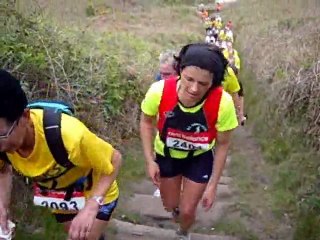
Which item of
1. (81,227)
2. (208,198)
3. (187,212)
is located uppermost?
(81,227)

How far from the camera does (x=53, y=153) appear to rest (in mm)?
2588

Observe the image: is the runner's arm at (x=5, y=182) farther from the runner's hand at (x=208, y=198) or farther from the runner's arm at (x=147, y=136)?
the runner's hand at (x=208, y=198)

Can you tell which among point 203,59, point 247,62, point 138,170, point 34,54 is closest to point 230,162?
point 138,170

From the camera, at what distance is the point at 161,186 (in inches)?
174

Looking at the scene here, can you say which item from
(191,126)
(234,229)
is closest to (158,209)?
(234,229)

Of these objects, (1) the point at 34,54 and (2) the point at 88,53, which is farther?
(2) the point at 88,53

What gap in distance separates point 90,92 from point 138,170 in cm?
105

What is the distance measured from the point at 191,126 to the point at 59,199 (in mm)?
1125

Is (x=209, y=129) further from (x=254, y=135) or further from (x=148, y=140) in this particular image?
(x=254, y=135)

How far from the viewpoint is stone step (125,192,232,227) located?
5262mm

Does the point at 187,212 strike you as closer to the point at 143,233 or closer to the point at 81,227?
the point at 143,233

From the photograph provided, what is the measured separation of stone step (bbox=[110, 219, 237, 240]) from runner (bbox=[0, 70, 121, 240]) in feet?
5.17

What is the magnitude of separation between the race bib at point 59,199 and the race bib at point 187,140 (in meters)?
1.05

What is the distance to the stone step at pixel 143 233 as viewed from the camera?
458cm
